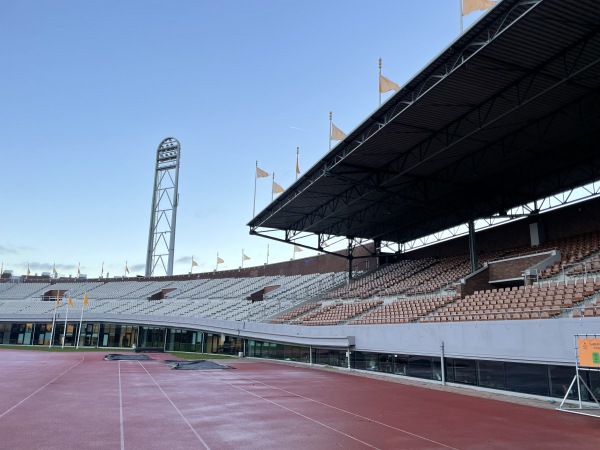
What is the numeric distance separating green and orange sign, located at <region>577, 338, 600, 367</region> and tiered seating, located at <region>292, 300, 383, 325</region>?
18.2m

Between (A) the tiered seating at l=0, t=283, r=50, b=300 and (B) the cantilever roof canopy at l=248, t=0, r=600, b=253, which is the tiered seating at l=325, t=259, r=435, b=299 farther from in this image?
(A) the tiered seating at l=0, t=283, r=50, b=300

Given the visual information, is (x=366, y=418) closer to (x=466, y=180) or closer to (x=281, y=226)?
(x=466, y=180)

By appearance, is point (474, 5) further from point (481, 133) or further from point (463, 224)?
point (463, 224)

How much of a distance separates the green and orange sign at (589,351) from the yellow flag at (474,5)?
12434 millimetres

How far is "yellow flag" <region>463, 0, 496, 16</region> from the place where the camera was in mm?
17631

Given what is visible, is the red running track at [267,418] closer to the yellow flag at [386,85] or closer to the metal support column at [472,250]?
the metal support column at [472,250]

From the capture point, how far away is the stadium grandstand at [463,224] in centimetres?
1677

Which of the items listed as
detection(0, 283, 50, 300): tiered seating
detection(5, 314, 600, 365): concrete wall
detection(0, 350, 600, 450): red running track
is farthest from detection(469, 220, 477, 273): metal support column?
detection(0, 283, 50, 300): tiered seating

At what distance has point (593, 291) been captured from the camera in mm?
17688

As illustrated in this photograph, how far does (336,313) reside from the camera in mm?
35031

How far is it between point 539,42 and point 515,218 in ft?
65.6

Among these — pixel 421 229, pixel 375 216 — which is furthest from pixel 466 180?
pixel 421 229

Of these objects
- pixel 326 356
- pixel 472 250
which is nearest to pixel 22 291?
pixel 326 356

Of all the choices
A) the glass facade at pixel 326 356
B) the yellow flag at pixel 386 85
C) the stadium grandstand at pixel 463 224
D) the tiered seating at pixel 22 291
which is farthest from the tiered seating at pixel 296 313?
the tiered seating at pixel 22 291
